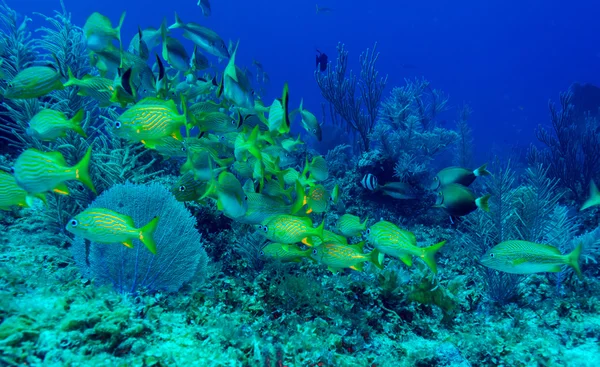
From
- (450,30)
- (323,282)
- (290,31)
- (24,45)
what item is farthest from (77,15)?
(450,30)

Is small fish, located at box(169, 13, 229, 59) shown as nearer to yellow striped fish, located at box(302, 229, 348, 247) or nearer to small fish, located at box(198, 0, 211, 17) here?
small fish, located at box(198, 0, 211, 17)

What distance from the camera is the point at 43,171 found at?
2.69 m

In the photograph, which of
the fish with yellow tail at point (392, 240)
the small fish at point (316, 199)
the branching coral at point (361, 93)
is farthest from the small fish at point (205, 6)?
the fish with yellow tail at point (392, 240)

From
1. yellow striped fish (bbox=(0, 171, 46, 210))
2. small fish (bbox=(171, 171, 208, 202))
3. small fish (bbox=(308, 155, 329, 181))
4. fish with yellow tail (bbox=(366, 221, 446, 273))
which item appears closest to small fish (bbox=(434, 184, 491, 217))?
fish with yellow tail (bbox=(366, 221, 446, 273))

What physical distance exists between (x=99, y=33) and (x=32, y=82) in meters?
1.46

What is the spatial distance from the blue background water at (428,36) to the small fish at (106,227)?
88.5 metres

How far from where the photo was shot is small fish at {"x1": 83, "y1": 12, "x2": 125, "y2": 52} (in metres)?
4.62

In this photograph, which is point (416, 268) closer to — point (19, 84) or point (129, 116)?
point (129, 116)

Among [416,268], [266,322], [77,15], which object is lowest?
[266,322]

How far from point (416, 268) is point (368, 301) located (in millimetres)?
1418

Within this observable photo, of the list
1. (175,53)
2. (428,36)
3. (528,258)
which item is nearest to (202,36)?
(175,53)

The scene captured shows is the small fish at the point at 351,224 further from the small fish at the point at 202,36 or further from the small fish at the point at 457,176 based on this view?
the small fish at the point at 202,36

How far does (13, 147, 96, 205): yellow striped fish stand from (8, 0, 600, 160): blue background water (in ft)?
290

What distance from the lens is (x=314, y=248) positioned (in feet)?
11.7
